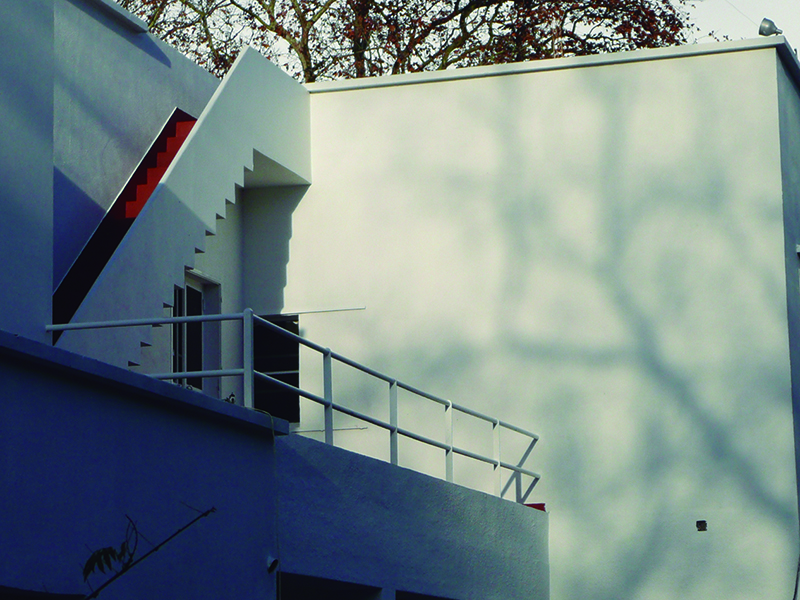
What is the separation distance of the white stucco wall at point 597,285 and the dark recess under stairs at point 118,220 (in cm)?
191

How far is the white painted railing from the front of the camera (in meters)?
8.16

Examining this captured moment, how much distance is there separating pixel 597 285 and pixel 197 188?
4526 millimetres

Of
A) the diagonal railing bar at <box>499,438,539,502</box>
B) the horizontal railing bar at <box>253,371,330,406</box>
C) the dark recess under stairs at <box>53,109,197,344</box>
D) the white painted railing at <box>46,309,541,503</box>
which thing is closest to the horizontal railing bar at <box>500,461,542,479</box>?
the white painted railing at <box>46,309,541,503</box>

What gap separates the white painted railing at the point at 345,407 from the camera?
816cm

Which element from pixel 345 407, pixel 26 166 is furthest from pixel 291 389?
pixel 345 407

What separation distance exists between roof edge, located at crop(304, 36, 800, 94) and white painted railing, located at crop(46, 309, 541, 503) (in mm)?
3667

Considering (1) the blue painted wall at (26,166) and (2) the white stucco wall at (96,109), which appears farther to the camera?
(2) the white stucco wall at (96,109)

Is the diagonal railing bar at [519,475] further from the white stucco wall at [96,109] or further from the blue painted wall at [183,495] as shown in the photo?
the white stucco wall at [96,109]

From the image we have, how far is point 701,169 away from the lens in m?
13.8

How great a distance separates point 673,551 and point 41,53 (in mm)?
8059

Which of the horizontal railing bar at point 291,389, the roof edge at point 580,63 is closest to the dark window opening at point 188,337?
the roof edge at point 580,63

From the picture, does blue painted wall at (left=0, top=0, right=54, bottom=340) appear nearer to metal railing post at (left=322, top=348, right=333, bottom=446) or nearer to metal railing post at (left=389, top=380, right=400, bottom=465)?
metal railing post at (left=322, top=348, right=333, bottom=446)

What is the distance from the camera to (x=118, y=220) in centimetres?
1286

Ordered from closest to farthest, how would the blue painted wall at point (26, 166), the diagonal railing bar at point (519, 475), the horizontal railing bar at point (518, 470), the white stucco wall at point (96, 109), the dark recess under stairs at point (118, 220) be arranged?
the blue painted wall at point (26, 166), the dark recess under stairs at point (118, 220), the white stucco wall at point (96, 109), the horizontal railing bar at point (518, 470), the diagonal railing bar at point (519, 475)
